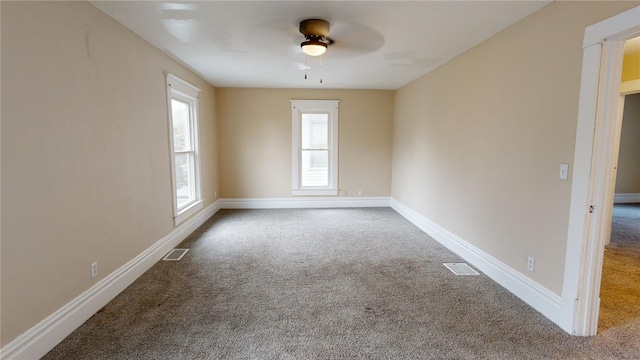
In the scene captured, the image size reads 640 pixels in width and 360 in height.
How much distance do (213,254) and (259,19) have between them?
257cm

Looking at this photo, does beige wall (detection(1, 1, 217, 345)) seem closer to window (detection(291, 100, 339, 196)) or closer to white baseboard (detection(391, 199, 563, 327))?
window (detection(291, 100, 339, 196))

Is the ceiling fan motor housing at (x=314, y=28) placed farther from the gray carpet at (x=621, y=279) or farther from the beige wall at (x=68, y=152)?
the gray carpet at (x=621, y=279)

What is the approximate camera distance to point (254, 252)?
3.67 metres

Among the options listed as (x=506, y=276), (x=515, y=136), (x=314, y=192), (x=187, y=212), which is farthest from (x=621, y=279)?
(x=187, y=212)

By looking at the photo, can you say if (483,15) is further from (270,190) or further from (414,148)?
A: (270,190)

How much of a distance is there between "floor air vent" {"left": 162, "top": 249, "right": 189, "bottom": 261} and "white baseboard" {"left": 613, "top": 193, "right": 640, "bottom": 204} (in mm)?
8366

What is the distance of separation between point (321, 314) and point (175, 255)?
2081 mm

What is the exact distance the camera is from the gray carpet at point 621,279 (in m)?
2.29

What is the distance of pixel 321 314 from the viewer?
2.35 meters

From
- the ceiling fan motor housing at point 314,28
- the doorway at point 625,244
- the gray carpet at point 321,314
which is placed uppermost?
the ceiling fan motor housing at point 314,28

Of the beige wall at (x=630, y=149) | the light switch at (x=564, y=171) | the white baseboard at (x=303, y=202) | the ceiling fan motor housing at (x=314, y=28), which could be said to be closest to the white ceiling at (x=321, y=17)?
the ceiling fan motor housing at (x=314, y=28)

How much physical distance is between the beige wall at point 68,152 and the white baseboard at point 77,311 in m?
0.06

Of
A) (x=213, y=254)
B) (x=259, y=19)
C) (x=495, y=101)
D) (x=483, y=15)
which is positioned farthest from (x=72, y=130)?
(x=495, y=101)

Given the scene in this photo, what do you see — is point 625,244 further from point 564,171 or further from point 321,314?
point 321,314
